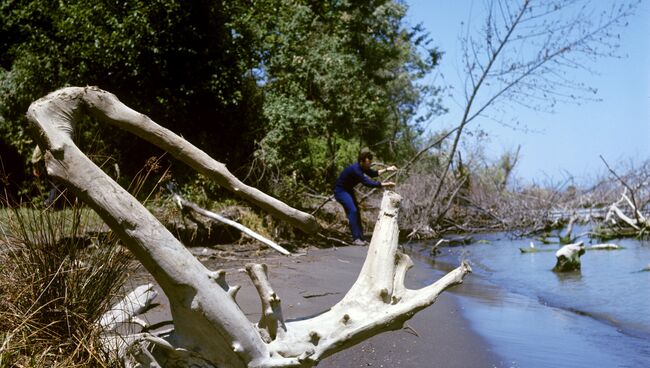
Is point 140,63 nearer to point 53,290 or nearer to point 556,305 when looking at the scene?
point 556,305

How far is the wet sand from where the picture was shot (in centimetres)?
549

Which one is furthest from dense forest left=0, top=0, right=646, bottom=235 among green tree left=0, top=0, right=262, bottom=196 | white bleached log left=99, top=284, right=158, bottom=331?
white bleached log left=99, top=284, right=158, bottom=331

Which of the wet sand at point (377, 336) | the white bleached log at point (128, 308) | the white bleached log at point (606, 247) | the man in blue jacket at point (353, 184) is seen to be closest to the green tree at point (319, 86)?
the man in blue jacket at point (353, 184)

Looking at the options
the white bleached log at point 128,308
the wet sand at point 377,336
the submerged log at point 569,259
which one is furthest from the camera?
the submerged log at point 569,259

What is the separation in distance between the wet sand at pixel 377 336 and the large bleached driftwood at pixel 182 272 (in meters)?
1.15

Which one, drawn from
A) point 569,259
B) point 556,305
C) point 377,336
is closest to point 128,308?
point 377,336

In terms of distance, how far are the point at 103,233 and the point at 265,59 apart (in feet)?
43.7

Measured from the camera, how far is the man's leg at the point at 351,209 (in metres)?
14.0

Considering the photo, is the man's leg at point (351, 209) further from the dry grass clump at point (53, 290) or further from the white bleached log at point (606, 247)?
the dry grass clump at point (53, 290)

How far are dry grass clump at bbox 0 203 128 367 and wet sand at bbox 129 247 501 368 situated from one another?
4.51ft

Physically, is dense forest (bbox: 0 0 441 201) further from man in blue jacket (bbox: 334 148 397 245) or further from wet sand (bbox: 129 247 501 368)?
wet sand (bbox: 129 247 501 368)

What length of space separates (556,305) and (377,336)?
185 inches

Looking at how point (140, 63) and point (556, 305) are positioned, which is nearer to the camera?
point (556, 305)

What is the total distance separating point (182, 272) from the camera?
3250 millimetres
